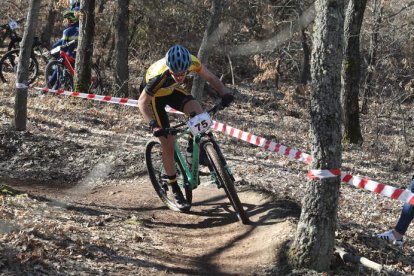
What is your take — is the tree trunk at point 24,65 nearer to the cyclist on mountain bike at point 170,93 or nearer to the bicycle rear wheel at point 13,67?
the cyclist on mountain bike at point 170,93

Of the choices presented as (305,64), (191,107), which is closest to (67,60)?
(191,107)

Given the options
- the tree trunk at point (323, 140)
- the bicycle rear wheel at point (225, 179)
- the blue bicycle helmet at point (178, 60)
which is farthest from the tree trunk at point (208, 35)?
the tree trunk at point (323, 140)

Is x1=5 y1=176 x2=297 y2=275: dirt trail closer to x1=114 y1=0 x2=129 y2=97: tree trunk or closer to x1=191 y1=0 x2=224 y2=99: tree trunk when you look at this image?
x1=191 y1=0 x2=224 y2=99: tree trunk

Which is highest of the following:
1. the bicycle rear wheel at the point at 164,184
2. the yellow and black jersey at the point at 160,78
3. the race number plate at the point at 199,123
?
the yellow and black jersey at the point at 160,78

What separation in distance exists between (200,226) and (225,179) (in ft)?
3.06

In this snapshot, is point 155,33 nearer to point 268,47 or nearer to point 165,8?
point 165,8

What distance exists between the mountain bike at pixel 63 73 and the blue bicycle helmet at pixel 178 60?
7656mm

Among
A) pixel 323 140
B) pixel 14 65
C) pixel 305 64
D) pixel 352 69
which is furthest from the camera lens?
pixel 305 64

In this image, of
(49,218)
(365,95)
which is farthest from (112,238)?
(365,95)

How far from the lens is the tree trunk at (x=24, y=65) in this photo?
948 cm

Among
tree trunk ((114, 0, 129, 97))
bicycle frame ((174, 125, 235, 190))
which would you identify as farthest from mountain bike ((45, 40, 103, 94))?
bicycle frame ((174, 125, 235, 190))

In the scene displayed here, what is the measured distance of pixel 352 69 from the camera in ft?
39.5

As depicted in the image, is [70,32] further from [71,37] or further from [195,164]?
[195,164]

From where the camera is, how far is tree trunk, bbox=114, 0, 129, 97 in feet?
45.6
